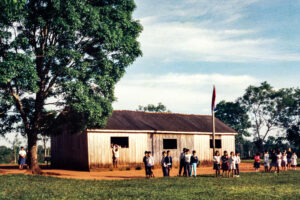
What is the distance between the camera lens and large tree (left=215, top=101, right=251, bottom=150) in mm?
67812

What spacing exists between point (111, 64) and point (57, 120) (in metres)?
5.47

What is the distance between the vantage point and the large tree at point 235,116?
67.8 metres

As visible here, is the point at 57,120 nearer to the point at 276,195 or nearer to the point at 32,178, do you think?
the point at 32,178

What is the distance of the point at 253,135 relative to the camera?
65062 millimetres

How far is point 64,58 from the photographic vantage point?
71.1 feet

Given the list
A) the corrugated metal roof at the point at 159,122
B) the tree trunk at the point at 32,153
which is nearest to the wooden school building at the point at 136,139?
the corrugated metal roof at the point at 159,122

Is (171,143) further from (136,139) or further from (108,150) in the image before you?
(108,150)

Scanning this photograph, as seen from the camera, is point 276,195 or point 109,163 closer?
point 276,195

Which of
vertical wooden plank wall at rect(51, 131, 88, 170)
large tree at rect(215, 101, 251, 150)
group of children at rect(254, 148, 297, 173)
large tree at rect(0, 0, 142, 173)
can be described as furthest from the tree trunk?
large tree at rect(215, 101, 251, 150)

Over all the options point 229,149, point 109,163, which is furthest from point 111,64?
point 229,149

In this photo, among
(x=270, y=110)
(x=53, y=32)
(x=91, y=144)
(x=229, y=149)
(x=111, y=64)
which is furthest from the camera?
(x=270, y=110)

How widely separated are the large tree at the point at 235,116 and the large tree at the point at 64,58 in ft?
155

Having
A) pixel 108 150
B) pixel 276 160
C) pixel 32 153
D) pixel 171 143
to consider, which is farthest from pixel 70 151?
pixel 276 160

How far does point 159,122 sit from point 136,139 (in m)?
3.93
